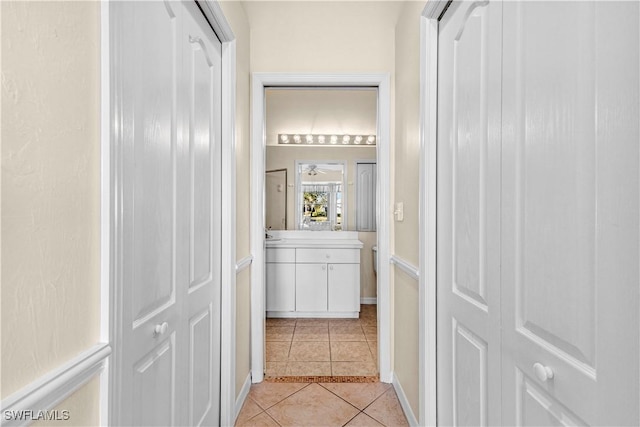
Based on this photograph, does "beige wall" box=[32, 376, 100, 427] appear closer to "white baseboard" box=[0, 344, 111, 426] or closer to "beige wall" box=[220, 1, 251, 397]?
"white baseboard" box=[0, 344, 111, 426]

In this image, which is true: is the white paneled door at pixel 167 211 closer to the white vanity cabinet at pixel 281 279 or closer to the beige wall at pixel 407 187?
the beige wall at pixel 407 187

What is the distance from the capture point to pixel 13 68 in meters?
0.63

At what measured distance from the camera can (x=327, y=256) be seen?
12.6 ft

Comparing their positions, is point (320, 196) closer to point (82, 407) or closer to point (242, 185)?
point (242, 185)

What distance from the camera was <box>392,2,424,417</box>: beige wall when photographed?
6.30 feet

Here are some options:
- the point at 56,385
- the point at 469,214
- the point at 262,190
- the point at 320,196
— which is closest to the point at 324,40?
the point at 262,190

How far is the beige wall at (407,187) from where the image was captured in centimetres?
192

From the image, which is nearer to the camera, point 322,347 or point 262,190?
point 262,190

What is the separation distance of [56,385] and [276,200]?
12.4 feet

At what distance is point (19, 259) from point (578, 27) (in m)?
1.17

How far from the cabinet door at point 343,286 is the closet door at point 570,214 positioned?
278 cm

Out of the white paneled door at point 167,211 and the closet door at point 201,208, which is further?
the closet door at point 201,208

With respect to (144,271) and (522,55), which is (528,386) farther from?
(144,271)

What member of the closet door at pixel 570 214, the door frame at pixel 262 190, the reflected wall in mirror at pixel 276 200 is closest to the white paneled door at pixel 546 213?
the closet door at pixel 570 214
